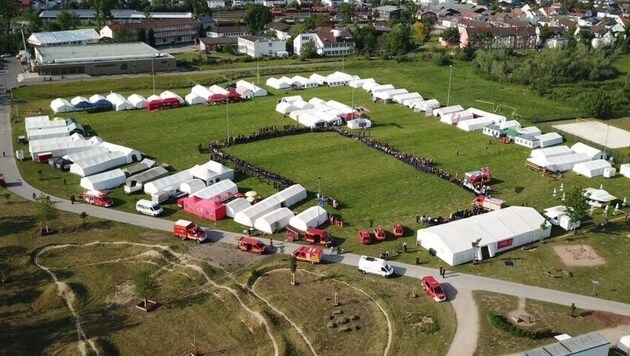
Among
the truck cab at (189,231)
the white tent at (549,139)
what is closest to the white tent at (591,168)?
the white tent at (549,139)

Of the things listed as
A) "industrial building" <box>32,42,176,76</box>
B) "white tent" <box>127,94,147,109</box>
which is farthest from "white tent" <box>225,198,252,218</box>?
"industrial building" <box>32,42,176,76</box>

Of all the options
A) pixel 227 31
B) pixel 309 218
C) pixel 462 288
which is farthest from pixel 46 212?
pixel 227 31

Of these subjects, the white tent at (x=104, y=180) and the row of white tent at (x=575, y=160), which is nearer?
the white tent at (x=104, y=180)

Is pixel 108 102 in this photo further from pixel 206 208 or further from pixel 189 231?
pixel 189 231

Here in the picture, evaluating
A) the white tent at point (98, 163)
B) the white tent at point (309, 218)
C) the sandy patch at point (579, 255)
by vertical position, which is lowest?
the sandy patch at point (579, 255)

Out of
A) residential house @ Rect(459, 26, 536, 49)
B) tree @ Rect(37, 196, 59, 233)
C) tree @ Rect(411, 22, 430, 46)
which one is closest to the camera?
tree @ Rect(37, 196, 59, 233)

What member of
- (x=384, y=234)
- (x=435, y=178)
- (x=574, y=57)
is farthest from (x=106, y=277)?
(x=574, y=57)

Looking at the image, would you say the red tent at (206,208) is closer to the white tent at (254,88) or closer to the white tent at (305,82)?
the white tent at (254,88)

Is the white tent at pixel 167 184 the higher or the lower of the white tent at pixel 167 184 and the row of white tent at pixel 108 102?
the lower

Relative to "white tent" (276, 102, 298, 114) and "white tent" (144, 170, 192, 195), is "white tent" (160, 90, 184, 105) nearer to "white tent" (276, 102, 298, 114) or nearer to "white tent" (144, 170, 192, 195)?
"white tent" (276, 102, 298, 114)
